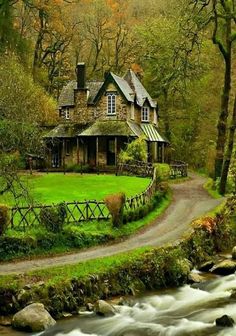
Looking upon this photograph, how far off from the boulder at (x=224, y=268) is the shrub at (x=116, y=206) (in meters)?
5.89

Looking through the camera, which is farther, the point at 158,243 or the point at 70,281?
the point at 158,243

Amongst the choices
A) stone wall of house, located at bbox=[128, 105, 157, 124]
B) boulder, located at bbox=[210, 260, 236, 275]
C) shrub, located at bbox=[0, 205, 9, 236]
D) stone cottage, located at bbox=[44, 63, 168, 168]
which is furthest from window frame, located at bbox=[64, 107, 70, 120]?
boulder, located at bbox=[210, 260, 236, 275]

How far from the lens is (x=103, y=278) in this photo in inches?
815

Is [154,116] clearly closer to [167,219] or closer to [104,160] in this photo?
[104,160]

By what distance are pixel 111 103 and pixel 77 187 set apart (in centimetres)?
1773

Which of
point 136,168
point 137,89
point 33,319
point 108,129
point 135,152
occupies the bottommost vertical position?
point 33,319

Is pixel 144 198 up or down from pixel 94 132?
down

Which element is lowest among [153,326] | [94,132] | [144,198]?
[153,326]

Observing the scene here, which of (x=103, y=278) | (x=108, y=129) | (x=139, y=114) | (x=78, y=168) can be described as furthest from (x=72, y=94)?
(x=103, y=278)

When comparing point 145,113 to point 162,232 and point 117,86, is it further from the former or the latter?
point 162,232

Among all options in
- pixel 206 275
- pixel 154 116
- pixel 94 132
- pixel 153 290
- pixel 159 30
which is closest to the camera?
pixel 153 290

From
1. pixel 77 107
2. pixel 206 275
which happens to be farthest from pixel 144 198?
pixel 77 107

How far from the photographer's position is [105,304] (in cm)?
1881

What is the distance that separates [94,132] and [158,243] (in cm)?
2861
